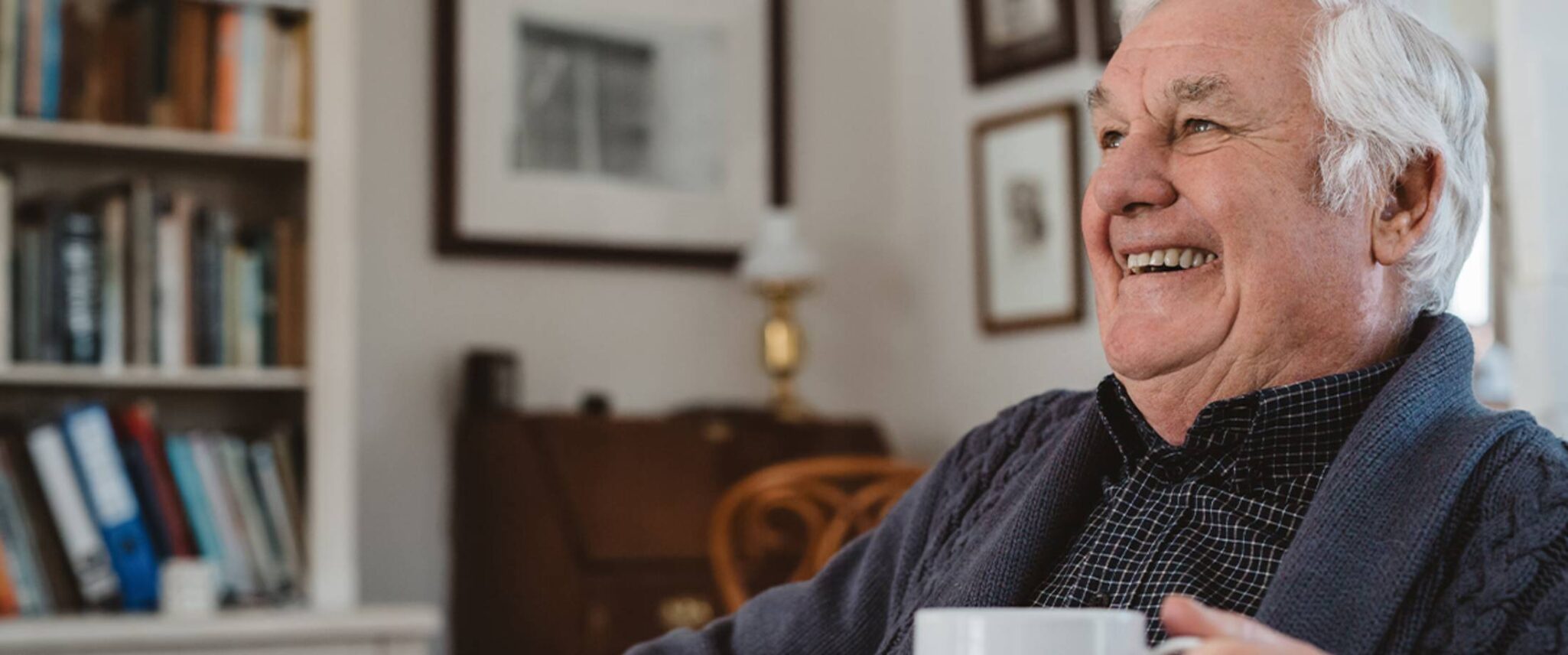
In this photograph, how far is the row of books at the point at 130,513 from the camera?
2730mm

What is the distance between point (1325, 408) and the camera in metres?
1.18

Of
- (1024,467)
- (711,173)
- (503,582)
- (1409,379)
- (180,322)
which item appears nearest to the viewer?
(1409,379)

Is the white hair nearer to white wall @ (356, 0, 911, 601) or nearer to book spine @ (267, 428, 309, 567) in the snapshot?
book spine @ (267, 428, 309, 567)

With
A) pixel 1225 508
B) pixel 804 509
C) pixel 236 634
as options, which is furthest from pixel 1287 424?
pixel 236 634

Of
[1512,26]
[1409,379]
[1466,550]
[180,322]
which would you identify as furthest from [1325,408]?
[180,322]

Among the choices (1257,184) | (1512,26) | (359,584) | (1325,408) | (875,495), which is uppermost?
(1512,26)

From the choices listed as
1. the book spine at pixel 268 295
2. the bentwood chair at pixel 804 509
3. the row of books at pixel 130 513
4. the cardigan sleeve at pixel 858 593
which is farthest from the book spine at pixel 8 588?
the cardigan sleeve at pixel 858 593

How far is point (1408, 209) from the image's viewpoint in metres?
1.26

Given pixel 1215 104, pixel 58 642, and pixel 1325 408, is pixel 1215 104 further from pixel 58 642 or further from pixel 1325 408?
pixel 58 642

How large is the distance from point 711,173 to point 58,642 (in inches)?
74.1

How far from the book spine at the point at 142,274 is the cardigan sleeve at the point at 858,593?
176cm

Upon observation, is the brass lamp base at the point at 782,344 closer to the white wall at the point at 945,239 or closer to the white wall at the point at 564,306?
the white wall at the point at 564,306

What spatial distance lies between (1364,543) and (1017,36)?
293 centimetres

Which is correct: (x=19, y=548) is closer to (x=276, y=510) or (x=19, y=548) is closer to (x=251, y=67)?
(x=276, y=510)
